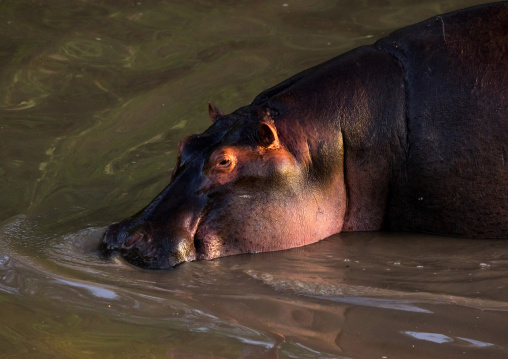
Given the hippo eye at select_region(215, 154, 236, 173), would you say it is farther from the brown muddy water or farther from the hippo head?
the brown muddy water

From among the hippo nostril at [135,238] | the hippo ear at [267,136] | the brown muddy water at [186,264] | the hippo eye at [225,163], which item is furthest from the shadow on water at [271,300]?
the hippo ear at [267,136]

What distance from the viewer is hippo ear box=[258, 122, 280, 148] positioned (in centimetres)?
449

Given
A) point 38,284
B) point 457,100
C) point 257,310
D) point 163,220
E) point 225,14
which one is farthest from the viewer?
point 225,14

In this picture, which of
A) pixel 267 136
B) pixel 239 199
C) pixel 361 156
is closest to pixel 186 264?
pixel 239 199

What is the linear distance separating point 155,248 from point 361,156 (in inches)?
48.3

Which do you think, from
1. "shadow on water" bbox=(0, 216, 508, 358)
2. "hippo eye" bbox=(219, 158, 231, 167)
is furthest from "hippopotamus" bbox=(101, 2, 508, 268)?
"shadow on water" bbox=(0, 216, 508, 358)

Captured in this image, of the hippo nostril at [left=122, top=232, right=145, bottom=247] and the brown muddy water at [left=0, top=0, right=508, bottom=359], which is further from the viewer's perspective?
the hippo nostril at [left=122, top=232, right=145, bottom=247]

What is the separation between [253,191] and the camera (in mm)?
4496

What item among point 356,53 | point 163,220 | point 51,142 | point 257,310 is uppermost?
point 356,53

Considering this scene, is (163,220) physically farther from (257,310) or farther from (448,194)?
(448,194)

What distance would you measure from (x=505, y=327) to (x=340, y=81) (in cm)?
190

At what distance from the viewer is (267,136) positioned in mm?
4523

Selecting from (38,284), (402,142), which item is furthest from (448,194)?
(38,284)

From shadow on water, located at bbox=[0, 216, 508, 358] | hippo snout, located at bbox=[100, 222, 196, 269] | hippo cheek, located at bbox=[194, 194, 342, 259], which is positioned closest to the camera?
shadow on water, located at bbox=[0, 216, 508, 358]
